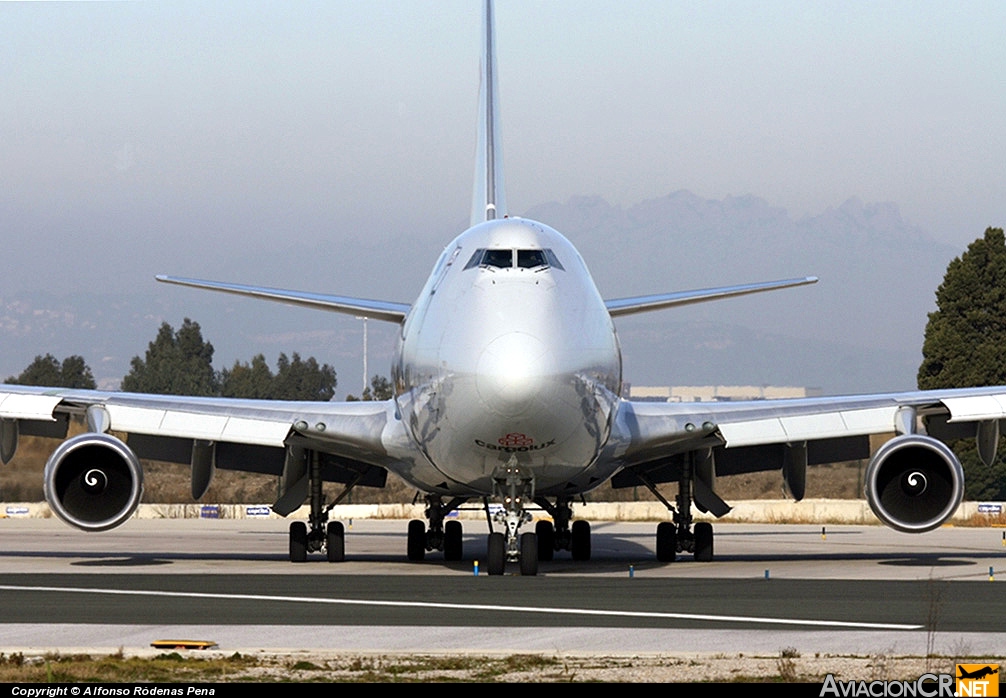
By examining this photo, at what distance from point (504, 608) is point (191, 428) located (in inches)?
387

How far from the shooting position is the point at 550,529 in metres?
28.9

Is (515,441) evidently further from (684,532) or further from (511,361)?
(684,532)

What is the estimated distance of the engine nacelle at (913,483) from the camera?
23984 mm

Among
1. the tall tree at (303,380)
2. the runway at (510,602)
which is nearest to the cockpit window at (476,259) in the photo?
the runway at (510,602)

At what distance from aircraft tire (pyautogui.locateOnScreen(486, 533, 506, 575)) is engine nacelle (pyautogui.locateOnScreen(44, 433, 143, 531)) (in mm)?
5511

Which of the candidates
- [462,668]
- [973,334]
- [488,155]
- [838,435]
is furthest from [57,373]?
[462,668]

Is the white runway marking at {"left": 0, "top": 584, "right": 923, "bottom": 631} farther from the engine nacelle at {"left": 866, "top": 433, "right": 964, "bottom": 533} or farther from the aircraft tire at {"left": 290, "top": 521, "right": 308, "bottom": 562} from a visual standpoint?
the engine nacelle at {"left": 866, "top": 433, "right": 964, "bottom": 533}

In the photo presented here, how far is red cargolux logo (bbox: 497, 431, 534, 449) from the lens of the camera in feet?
69.2

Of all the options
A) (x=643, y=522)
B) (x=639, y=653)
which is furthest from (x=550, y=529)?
(x=643, y=522)

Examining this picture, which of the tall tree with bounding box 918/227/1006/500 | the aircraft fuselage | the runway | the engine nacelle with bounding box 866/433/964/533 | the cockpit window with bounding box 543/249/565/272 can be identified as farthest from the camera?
the tall tree with bounding box 918/227/1006/500

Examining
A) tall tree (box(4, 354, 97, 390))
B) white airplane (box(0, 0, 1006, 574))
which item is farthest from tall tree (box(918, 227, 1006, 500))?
tall tree (box(4, 354, 97, 390))

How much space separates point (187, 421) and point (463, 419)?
629cm

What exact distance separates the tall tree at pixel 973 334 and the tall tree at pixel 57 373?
6897 centimetres

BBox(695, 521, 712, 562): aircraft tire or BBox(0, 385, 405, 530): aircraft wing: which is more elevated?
BBox(0, 385, 405, 530): aircraft wing
